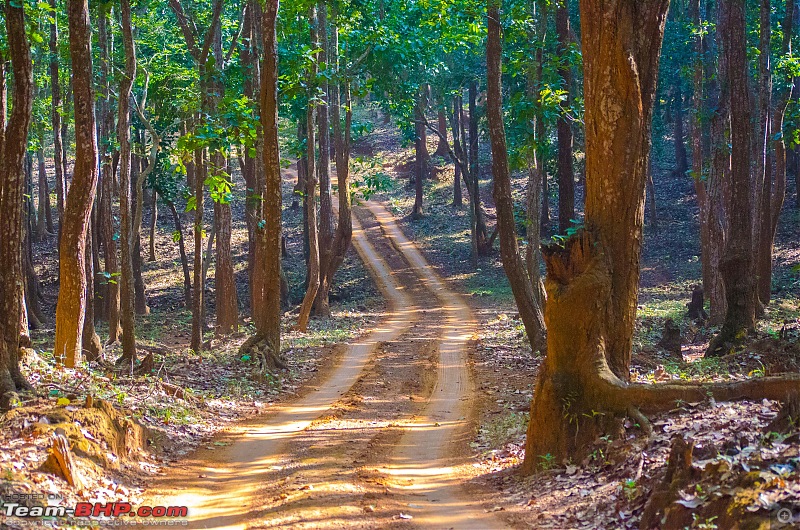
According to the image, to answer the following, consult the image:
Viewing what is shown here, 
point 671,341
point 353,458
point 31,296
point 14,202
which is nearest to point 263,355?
point 353,458

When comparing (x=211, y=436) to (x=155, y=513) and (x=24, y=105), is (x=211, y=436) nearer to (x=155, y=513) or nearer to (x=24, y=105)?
(x=155, y=513)

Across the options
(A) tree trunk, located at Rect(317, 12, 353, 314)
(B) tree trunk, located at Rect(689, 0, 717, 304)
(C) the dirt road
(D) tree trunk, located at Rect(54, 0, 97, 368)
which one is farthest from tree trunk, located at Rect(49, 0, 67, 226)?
(B) tree trunk, located at Rect(689, 0, 717, 304)

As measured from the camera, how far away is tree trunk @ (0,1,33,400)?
28.1 feet

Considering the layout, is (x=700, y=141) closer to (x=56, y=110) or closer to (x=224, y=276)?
(x=224, y=276)

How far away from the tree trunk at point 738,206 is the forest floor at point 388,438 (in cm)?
56

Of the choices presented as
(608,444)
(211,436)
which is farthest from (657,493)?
(211,436)

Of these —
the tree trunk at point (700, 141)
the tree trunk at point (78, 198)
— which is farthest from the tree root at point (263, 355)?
the tree trunk at point (700, 141)

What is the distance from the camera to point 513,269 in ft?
51.0

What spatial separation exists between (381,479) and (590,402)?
7.78ft

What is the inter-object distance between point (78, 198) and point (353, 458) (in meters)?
6.45

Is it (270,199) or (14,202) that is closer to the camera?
(14,202)

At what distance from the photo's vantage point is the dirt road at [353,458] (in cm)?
677

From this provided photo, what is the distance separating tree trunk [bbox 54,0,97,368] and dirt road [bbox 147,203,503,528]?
11.5 ft

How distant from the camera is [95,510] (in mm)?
6727
